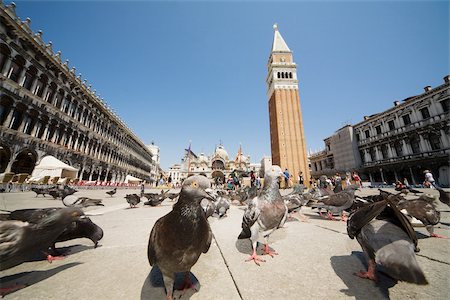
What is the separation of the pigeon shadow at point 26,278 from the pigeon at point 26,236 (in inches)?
8.5

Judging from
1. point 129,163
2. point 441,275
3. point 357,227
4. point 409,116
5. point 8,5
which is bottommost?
point 441,275

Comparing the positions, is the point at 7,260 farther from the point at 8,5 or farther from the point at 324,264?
the point at 8,5

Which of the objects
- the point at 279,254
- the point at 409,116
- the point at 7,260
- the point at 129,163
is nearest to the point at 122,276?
the point at 7,260

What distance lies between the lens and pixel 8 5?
17.8 m

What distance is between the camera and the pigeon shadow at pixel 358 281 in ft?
5.08

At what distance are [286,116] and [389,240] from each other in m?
40.6

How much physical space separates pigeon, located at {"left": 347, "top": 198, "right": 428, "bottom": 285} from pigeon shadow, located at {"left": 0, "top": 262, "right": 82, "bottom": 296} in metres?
3.30

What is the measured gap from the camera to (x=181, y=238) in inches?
62.3

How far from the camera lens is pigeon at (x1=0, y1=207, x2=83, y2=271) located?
1.73 metres

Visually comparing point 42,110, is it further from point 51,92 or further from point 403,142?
point 403,142

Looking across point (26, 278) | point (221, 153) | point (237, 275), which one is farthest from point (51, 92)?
point (221, 153)

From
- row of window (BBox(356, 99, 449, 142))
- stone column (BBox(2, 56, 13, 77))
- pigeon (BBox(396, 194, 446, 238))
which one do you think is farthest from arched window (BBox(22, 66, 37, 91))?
row of window (BBox(356, 99, 449, 142))

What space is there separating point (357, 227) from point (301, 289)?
0.90 metres

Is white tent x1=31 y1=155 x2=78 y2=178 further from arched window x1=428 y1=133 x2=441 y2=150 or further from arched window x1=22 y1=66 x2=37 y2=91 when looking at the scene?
arched window x1=428 y1=133 x2=441 y2=150
